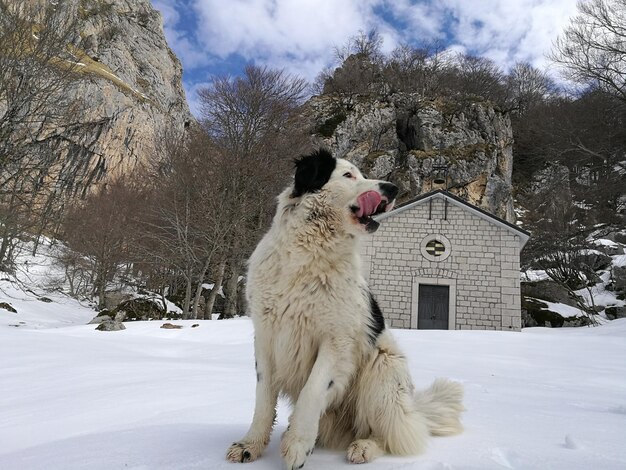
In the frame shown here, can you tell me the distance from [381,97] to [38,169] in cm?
3465

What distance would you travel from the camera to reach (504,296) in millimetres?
16562

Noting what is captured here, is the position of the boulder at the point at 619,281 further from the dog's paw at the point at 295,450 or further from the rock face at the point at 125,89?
the rock face at the point at 125,89

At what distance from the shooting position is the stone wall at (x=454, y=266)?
16625 millimetres

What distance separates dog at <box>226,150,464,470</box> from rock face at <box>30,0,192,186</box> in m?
27.2

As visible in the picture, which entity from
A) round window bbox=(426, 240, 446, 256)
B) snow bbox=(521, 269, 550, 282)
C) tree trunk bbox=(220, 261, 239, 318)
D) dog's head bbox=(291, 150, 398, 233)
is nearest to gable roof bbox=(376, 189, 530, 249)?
round window bbox=(426, 240, 446, 256)

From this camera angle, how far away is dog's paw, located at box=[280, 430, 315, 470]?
1610 millimetres

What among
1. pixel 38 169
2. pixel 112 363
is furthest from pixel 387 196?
pixel 38 169

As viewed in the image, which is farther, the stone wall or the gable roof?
the gable roof

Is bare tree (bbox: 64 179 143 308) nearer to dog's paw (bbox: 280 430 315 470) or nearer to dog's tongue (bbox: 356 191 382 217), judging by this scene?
dog's tongue (bbox: 356 191 382 217)

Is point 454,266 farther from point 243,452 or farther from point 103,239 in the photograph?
point 103,239

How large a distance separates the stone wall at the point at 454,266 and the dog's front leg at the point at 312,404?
15317mm

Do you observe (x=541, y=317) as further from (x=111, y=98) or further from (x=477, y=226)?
(x=111, y=98)

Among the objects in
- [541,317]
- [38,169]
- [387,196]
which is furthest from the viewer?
[541,317]

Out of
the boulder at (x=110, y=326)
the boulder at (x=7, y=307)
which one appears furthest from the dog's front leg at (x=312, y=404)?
the boulder at (x=7, y=307)
